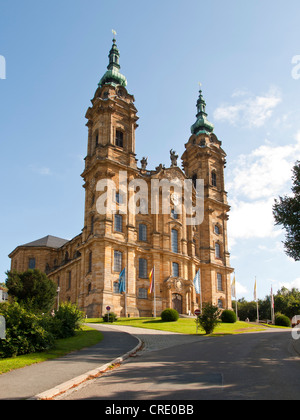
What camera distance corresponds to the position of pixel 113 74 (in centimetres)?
5953

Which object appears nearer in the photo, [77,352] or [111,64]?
[77,352]

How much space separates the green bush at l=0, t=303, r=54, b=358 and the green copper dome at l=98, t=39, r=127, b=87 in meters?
46.8

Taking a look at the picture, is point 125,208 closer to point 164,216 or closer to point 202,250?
point 164,216

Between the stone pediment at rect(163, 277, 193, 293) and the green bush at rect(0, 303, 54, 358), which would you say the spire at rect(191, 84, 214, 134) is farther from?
the green bush at rect(0, 303, 54, 358)

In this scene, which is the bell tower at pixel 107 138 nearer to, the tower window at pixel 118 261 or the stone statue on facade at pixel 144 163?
the tower window at pixel 118 261

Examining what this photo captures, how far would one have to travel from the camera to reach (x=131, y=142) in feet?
181

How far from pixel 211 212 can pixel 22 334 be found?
2039 inches

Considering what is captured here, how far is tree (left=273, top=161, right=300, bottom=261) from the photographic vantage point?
23.4 metres

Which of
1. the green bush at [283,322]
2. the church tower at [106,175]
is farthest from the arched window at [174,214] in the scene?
the green bush at [283,322]

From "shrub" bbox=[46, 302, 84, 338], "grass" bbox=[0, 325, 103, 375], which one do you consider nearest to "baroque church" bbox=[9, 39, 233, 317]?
"shrub" bbox=[46, 302, 84, 338]

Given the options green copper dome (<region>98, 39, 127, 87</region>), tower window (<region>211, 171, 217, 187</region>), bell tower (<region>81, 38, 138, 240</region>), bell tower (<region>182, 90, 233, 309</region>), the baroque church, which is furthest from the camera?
tower window (<region>211, 171, 217, 187</region>)

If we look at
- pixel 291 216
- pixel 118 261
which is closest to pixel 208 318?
pixel 291 216

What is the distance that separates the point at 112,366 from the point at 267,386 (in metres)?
5.81
